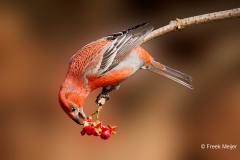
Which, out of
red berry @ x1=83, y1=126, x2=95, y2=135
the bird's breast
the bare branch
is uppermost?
the bare branch

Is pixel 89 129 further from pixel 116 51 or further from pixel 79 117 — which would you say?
pixel 116 51

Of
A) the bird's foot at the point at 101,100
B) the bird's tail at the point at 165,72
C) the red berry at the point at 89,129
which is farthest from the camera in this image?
the bird's tail at the point at 165,72

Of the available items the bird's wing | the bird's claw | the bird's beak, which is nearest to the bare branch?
the bird's wing

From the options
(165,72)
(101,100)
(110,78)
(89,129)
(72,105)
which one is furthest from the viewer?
(165,72)

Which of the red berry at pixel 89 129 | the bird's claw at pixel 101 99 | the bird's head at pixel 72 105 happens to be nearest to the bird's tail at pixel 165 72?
the bird's claw at pixel 101 99

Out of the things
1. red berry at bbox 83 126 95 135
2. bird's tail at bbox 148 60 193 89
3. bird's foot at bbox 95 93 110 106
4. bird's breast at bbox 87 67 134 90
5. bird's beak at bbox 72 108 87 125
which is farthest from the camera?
bird's tail at bbox 148 60 193 89

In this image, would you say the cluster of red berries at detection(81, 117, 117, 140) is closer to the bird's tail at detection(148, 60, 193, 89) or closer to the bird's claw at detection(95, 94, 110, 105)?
the bird's claw at detection(95, 94, 110, 105)

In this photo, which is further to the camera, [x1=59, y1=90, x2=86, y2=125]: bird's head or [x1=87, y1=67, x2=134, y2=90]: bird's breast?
[x1=87, y1=67, x2=134, y2=90]: bird's breast

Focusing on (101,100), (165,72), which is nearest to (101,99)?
(101,100)

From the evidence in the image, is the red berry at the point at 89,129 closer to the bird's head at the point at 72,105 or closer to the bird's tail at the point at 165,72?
the bird's head at the point at 72,105
